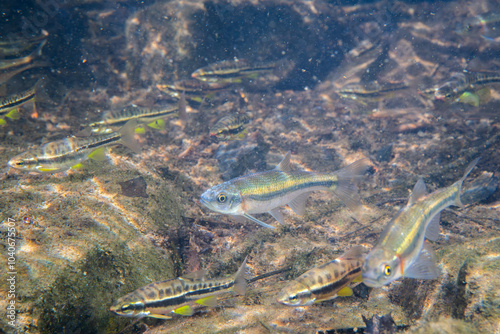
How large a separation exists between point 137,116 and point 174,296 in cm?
589

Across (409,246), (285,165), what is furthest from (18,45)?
(409,246)

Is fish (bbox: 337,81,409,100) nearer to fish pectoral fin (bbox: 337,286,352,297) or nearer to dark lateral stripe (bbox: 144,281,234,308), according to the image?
fish pectoral fin (bbox: 337,286,352,297)

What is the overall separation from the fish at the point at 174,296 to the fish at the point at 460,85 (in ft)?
29.2

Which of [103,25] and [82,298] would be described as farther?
[103,25]

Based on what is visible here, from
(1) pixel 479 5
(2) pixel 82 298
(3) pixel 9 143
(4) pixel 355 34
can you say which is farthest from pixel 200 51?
(1) pixel 479 5

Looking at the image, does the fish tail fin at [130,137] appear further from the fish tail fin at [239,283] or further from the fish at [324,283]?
the fish at [324,283]

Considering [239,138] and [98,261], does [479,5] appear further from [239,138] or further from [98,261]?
[98,261]

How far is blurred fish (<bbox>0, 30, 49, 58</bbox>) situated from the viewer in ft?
27.6

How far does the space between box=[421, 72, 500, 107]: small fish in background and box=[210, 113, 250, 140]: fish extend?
21.9 ft

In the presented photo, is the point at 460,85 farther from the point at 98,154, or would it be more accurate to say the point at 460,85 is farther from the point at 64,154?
the point at 64,154

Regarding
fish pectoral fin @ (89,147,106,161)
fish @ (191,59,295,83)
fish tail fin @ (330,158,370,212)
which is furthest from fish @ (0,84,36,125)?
fish tail fin @ (330,158,370,212)

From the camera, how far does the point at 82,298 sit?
2.48 m

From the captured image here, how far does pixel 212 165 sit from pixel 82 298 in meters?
4.45

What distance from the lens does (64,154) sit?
4316 millimetres
